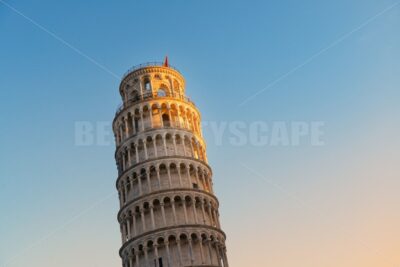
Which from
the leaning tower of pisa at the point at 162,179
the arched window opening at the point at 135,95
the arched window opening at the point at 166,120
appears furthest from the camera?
the arched window opening at the point at 135,95

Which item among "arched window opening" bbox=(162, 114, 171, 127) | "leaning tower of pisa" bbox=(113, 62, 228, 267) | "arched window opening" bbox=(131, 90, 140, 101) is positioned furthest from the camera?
"arched window opening" bbox=(131, 90, 140, 101)

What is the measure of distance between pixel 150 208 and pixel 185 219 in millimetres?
3561

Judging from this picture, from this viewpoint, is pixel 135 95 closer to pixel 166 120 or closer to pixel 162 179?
pixel 166 120

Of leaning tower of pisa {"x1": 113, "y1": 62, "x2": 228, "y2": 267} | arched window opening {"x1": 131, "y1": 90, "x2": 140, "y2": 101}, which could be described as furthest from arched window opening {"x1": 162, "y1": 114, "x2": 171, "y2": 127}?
arched window opening {"x1": 131, "y1": 90, "x2": 140, "y2": 101}

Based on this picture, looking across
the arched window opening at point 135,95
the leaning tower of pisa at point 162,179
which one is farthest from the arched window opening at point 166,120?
the arched window opening at point 135,95

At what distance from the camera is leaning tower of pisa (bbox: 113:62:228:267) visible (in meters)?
46.6

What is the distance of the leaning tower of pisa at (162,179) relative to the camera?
46594 mm

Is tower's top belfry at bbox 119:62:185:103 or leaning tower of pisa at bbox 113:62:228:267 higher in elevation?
tower's top belfry at bbox 119:62:185:103

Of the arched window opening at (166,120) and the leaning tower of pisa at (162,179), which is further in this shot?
the arched window opening at (166,120)

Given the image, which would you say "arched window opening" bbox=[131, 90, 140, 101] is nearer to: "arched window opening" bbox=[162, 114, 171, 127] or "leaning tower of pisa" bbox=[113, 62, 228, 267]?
"leaning tower of pisa" bbox=[113, 62, 228, 267]

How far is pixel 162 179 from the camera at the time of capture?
50312 millimetres

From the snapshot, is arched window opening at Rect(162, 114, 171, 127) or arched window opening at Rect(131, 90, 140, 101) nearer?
arched window opening at Rect(162, 114, 171, 127)

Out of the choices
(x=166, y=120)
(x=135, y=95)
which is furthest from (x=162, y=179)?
(x=135, y=95)

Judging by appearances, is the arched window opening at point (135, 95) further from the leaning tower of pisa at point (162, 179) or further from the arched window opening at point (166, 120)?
the arched window opening at point (166, 120)
